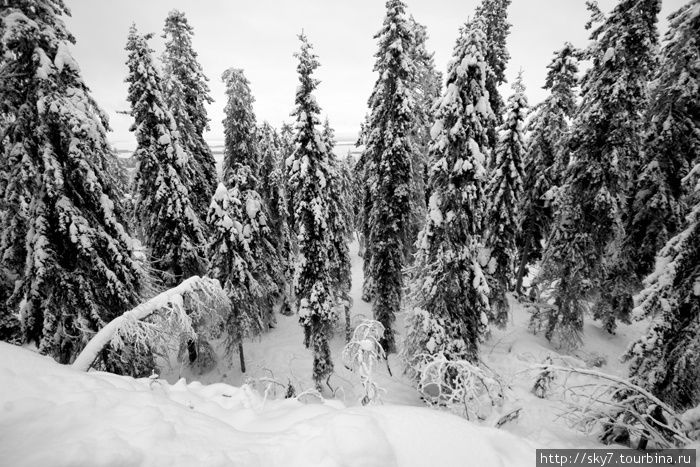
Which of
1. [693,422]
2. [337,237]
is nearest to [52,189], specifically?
[337,237]

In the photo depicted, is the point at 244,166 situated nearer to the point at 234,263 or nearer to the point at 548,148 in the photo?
the point at 234,263

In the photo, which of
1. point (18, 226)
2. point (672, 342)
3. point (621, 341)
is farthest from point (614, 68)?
point (18, 226)

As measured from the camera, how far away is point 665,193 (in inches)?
548

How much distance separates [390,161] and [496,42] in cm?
853

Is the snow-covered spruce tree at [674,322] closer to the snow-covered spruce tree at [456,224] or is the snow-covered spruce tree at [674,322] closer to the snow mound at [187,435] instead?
the snow-covered spruce tree at [456,224]

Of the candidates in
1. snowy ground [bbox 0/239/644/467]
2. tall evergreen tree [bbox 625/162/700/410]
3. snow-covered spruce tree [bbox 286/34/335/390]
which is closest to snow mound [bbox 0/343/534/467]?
snowy ground [bbox 0/239/644/467]

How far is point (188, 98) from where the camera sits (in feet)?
55.9

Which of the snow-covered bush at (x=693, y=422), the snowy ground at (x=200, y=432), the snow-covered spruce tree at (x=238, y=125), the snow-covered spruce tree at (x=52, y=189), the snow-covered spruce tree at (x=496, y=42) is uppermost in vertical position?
the snow-covered spruce tree at (x=496, y=42)

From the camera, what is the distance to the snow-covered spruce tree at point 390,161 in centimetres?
1357

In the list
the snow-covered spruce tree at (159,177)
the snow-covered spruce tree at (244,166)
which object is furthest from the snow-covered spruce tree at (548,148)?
the snow-covered spruce tree at (159,177)

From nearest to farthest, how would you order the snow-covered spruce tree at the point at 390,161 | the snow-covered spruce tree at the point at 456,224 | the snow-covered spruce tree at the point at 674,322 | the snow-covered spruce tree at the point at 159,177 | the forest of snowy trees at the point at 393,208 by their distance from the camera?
the snow-covered spruce tree at the point at 674,322 < the forest of snowy trees at the point at 393,208 < the snow-covered spruce tree at the point at 456,224 < the snow-covered spruce tree at the point at 159,177 < the snow-covered spruce tree at the point at 390,161

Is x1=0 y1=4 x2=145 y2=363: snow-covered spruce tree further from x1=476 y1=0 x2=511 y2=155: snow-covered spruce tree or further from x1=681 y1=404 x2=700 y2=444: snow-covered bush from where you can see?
x1=476 y1=0 x2=511 y2=155: snow-covered spruce tree

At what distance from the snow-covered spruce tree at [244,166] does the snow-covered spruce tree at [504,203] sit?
12768 millimetres

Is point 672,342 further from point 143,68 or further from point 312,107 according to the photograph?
point 143,68
